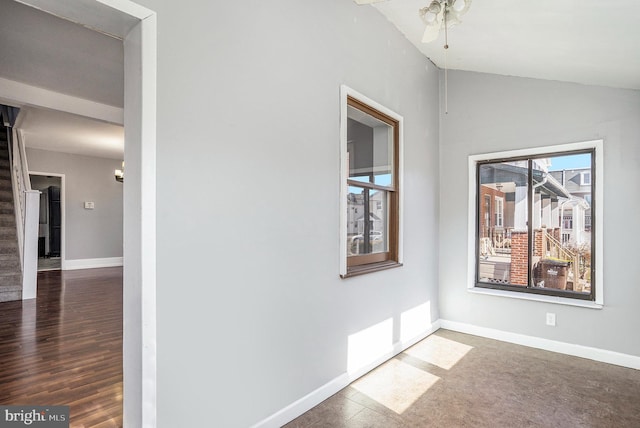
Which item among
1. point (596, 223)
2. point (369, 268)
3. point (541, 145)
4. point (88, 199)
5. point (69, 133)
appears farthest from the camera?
point (88, 199)

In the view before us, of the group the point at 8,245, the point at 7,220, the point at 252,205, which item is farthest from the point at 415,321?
the point at 7,220

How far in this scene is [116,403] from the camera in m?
2.32

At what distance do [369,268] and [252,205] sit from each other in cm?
138

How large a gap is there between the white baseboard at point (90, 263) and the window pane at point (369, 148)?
8.03m

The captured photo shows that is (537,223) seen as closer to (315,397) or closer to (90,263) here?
(315,397)

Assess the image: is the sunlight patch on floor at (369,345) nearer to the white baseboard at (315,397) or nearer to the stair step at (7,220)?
the white baseboard at (315,397)

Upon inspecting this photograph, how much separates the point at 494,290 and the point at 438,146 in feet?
6.02

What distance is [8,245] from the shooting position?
5.34 metres

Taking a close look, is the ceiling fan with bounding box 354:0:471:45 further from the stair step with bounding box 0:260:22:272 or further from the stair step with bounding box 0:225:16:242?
the stair step with bounding box 0:225:16:242

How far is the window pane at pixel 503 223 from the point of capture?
3781 millimetres

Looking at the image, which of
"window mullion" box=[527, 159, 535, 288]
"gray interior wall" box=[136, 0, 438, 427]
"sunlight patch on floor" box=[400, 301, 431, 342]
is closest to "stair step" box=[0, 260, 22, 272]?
"gray interior wall" box=[136, 0, 438, 427]

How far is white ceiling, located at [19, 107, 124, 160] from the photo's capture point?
5.18 meters
